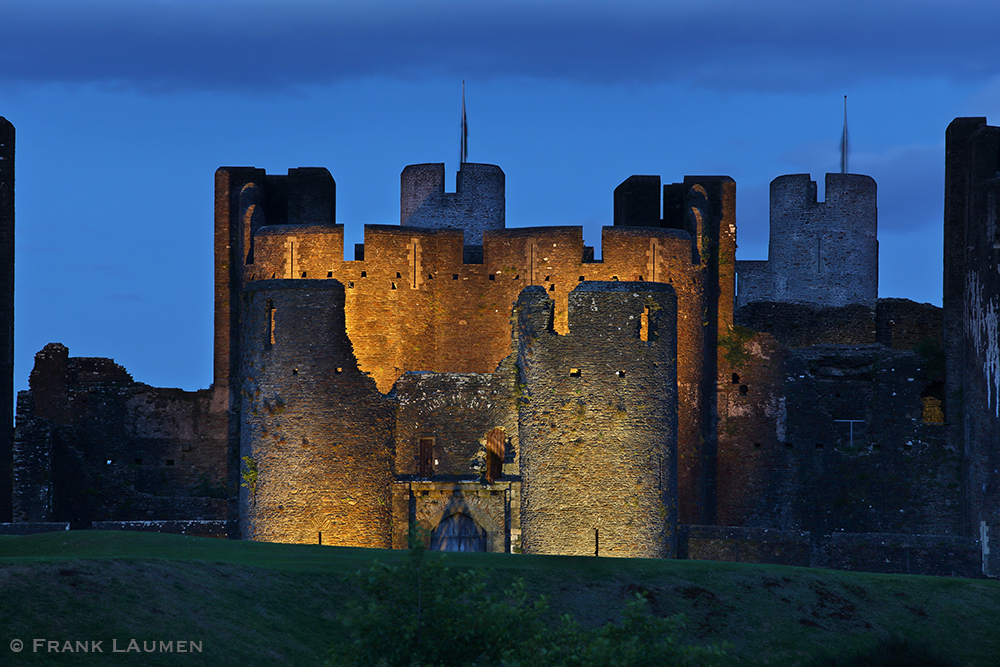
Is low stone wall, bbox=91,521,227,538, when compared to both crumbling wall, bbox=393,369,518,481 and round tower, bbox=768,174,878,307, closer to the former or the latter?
crumbling wall, bbox=393,369,518,481

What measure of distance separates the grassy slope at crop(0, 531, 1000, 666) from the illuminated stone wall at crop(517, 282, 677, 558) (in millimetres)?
3495

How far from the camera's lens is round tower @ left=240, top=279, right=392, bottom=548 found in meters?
39.2

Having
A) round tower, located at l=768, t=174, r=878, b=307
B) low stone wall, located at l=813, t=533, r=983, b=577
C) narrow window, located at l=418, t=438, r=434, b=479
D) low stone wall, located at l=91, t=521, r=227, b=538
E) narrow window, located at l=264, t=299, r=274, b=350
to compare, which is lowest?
low stone wall, located at l=813, t=533, r=983, b=577

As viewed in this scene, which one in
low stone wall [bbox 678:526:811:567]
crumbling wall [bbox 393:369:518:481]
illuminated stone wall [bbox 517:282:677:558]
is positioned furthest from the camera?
low stone wall [bbox 678:526:811:567]

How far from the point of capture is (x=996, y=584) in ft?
118

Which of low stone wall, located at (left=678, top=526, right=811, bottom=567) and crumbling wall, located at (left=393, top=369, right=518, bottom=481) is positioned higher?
crumbling wall, located at (left=393, top=369, right=518, bottom=481)

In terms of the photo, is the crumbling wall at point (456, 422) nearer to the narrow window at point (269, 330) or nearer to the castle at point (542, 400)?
the castle at point (542, 400)

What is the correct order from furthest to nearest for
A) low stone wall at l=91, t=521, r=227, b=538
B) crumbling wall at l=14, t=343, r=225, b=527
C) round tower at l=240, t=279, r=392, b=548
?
crumbling wall at l=14, t=343, r=225, b=527
low stone wall at l=91, t=521, r=227, b=538
round tower at l=240, t=279, r=392, b=548

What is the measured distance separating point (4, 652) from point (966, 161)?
3056 centimetres

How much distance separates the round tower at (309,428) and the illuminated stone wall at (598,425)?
3864 mm

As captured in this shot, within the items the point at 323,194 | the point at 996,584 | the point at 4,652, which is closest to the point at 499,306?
the point at 323,194

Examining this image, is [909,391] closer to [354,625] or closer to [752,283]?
[752,283]

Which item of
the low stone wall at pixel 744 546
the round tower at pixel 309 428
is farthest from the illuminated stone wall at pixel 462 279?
the low stone wall at pixel 744 546

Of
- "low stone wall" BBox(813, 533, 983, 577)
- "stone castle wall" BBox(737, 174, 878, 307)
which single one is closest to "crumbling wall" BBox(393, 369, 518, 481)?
"low stone wall" BBox(813, 533, 983, 577)
